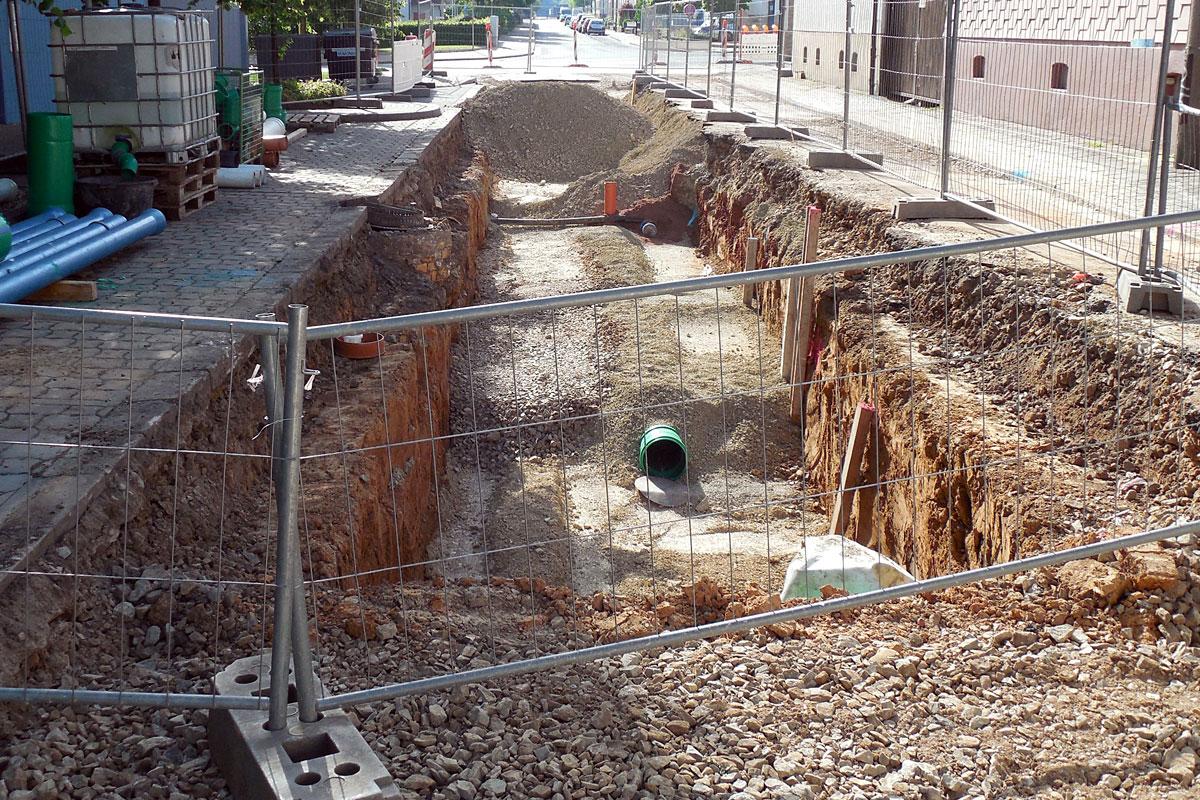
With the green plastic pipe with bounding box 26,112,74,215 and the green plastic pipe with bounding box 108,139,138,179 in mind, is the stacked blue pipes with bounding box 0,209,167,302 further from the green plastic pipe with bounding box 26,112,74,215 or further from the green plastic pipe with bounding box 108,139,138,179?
the green plastic pipe with bounding box 108,139,138,179

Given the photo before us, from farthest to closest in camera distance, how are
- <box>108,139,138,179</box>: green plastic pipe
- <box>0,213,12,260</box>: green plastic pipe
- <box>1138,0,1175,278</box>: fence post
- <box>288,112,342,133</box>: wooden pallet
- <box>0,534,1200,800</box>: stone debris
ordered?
<box>288,112,342,133</box>: wooden pallet < <box>108,139,138,179</box>: green plastic pipe < <box>0,213,12,260</box>: green plastic pipe < <box>1138,0,1175,278</box>: fence post < <box>0,534,1200,800</box>: stone debris

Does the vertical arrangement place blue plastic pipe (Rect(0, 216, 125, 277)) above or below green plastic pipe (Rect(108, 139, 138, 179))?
below

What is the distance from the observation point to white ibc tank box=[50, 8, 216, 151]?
1030 centimetres

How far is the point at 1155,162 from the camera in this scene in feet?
24.6

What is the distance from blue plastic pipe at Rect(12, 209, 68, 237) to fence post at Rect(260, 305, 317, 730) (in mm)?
6207

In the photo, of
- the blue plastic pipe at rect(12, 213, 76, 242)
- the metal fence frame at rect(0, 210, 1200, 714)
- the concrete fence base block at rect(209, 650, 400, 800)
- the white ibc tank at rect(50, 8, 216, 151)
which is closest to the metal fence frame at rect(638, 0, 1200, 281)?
the metal fence frame at rect(0, 210, 1200, 714)

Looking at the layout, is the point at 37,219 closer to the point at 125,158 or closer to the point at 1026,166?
the point at 125,158

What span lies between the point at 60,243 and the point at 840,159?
29.9 feet

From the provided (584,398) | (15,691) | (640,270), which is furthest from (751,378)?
(15,691)

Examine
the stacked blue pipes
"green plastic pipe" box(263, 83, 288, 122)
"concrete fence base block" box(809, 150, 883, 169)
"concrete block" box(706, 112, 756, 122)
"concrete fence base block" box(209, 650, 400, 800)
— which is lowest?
"concrete fence base block" box(209, 650, 400, 800)

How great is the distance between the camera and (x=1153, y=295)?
24.3 feet

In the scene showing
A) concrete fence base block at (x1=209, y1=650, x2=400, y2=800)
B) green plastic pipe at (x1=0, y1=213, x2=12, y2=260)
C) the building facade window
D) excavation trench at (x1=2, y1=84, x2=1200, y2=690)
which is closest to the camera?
concrete fence base block at (x1=209, y1=650, x2=400, y2=800)

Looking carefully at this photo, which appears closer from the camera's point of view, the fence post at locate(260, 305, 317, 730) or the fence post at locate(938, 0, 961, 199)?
the fence post at locate(260, 305, 317, 730)

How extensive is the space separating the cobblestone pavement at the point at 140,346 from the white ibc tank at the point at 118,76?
102 centimetres
